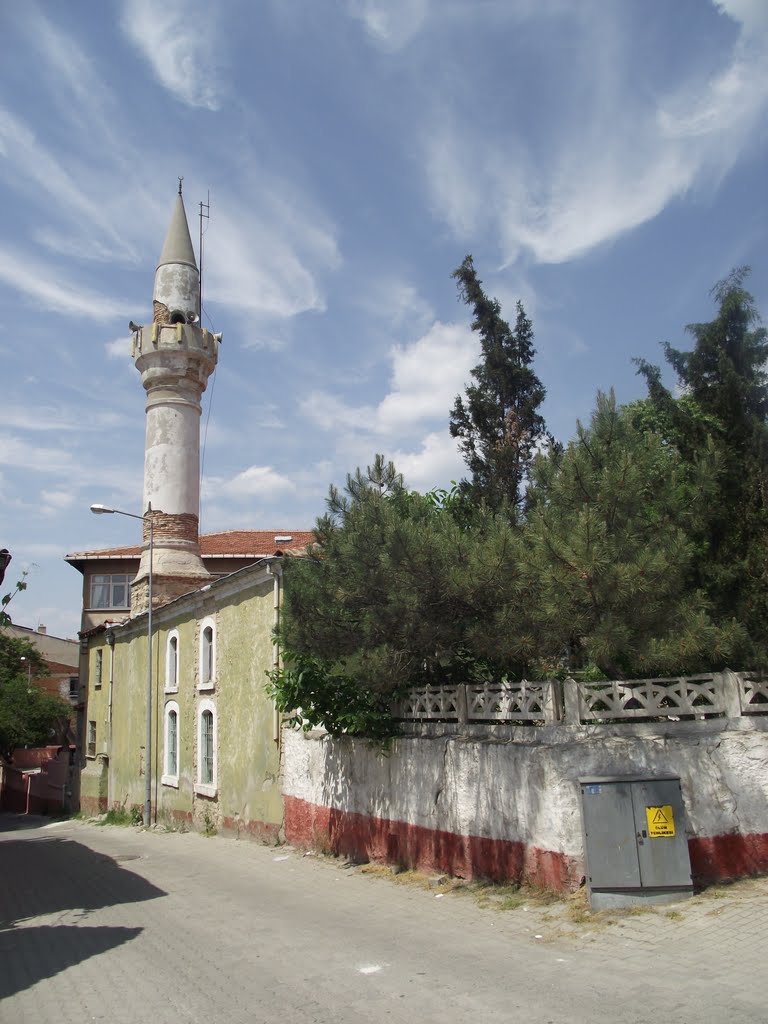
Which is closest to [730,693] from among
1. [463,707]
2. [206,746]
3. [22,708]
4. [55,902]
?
[463,707]

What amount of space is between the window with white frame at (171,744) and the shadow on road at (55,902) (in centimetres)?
300

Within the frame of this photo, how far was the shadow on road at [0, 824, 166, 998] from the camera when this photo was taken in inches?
299

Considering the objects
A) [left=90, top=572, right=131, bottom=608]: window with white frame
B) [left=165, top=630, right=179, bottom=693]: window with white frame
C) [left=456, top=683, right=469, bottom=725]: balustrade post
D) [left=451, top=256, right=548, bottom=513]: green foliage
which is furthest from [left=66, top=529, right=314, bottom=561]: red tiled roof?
[left=456, top=683, right=469, bottom=725]: balustrade post

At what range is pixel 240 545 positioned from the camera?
35969 millimetres

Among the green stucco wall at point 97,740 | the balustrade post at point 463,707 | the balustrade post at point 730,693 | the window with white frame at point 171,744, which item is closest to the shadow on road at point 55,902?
the window with white frame at point 171,744

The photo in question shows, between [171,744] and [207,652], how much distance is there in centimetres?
387

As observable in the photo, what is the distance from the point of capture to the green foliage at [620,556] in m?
7.83

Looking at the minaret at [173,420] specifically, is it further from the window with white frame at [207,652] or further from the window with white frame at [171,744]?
the window with white frame at [207,652]

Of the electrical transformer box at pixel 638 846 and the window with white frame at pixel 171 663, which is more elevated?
the window with white frame at pixel 171 663

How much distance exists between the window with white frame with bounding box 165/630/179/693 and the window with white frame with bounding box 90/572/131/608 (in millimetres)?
16202

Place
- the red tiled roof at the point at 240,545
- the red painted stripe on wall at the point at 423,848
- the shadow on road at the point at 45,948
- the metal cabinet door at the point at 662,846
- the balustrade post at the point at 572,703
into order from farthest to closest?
the red tiled roof at the point at 240,545 → the balustrade post at the point at 572,703 → the red painted stripe on wall at the point at 423,848 → the metal cabinet door at the point at 662,846 → the shadow on road at the point at 45,948

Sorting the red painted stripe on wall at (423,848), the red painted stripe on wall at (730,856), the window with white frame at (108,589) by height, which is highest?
the window with white frame at (108,589)

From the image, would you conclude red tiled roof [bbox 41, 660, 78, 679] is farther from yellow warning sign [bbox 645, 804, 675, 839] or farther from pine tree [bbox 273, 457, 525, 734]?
yellow warning sign [bbox 645, 804, 675, 839]

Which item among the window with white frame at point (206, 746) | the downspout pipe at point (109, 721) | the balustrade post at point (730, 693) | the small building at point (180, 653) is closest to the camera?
the balustrade post at point (730, 693)
